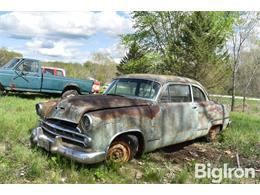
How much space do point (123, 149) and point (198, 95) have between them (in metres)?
2.50

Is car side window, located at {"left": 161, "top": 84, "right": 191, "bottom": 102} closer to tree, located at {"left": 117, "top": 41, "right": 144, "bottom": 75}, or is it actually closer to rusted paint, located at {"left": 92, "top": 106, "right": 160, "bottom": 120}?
rusted paint, located at {"left": 92, "top": 106, "right": 160, "bottom": 120}

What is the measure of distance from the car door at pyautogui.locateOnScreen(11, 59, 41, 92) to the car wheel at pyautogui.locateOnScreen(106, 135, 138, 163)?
8.72 meters

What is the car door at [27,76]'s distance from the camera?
40.0 feet

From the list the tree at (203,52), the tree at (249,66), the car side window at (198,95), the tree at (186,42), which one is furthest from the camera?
the tree at (249,66)

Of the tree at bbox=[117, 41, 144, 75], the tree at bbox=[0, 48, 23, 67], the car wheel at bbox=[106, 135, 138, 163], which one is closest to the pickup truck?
the tree at bbox=[117, 41, 144, 75]

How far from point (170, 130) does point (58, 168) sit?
2.03 meters

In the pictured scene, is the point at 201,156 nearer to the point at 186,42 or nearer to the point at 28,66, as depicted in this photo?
the point at 28,66

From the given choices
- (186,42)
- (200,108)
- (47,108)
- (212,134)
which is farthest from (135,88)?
(186,42)

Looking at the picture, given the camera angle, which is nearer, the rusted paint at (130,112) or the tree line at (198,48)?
the rusted paint at (130,112)

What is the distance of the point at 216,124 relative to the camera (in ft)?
22.3

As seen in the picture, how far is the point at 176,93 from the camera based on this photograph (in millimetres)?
5777

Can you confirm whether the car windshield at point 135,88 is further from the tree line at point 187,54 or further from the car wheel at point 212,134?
the tree line at point 187,54

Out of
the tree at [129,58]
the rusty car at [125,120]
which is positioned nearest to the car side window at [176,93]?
the rusty car at [125,120]

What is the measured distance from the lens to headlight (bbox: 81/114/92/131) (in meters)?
4.21
